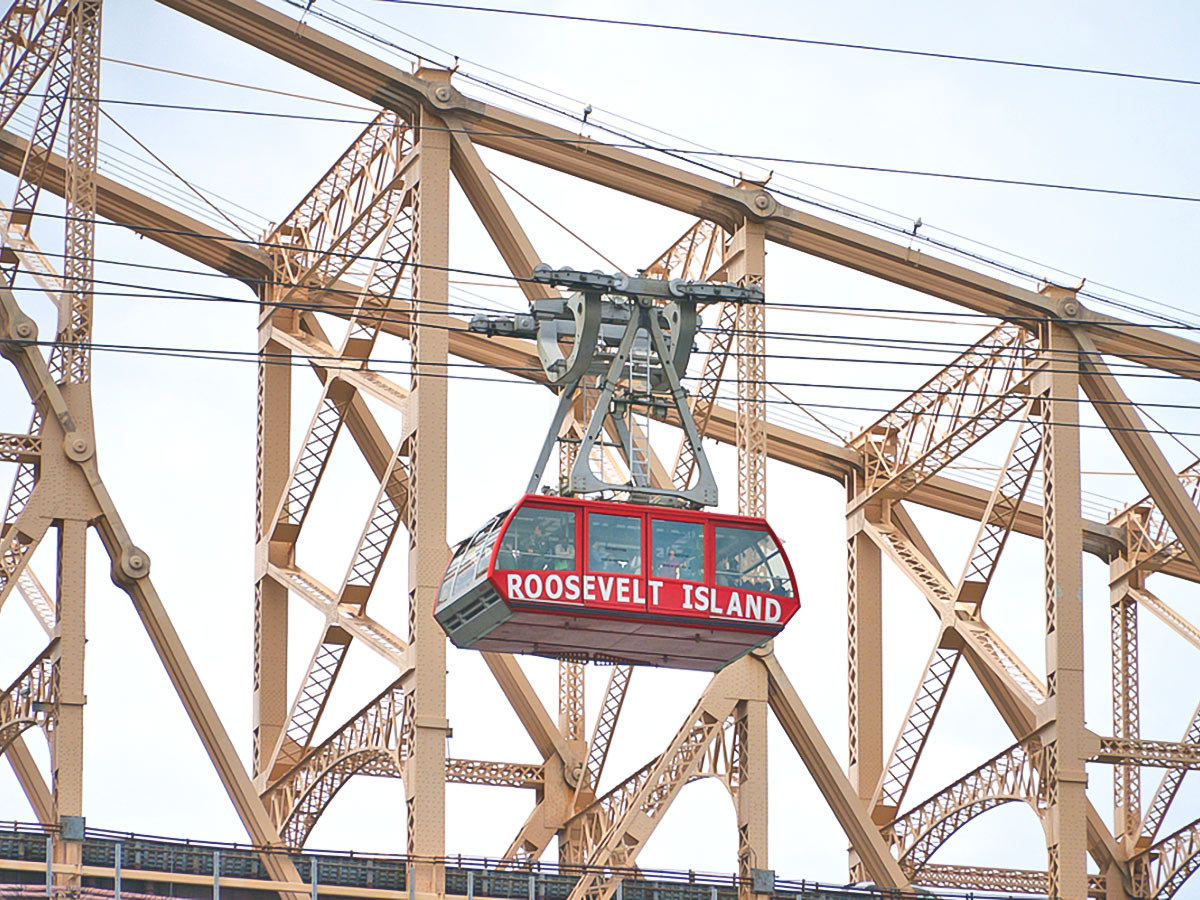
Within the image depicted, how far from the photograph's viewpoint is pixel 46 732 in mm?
60562

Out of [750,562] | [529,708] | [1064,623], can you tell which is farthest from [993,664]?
[750,562]

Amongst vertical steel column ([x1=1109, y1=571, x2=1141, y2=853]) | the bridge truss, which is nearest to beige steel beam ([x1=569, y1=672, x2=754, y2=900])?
the bridge truss

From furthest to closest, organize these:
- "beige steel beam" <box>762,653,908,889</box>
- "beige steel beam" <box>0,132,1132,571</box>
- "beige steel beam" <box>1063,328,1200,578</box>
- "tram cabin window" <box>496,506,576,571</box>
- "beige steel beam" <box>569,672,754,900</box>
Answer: "beige steel beam" <box>1063,328,1200,578</box> < "beige steel beam" <box>0,132,1132,571</box> < "beige steel beam" <box>762,653,908,889</box> < "beige steel beam" <box>569,672,754,900</box> < "tram cabin window" <box>496,506,576,571</box>

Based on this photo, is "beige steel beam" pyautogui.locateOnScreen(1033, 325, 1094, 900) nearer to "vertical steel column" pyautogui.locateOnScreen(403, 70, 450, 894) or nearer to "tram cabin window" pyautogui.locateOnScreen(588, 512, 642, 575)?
"vertical steel column" pyautogui.locateOnScreen(403, 70, 450, 894)

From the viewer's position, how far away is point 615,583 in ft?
173

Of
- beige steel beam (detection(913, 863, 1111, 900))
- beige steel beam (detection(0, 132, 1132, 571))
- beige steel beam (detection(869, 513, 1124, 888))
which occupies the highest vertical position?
beige steel beam (detection(0, 132, 1132, 571))

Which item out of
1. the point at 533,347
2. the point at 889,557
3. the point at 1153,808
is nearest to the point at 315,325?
the point at 533,347

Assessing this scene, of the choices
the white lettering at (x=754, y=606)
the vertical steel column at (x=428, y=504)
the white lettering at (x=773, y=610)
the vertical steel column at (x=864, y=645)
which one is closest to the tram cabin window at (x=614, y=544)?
the white lettering at (x=754, y=606)

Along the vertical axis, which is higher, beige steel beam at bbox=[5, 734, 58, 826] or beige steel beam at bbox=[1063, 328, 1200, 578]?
beige steel beam at bbox=[1063, 328, 1200, 578]

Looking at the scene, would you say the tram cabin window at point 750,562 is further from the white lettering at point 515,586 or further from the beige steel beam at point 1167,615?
the beige steel beam at point 1167,615

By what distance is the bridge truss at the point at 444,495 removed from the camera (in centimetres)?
6169

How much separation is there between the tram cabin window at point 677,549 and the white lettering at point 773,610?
1430mm

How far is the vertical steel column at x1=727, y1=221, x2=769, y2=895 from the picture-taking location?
6588 centimetres

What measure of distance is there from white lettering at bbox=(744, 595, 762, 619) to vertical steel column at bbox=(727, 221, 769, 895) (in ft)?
38.4
